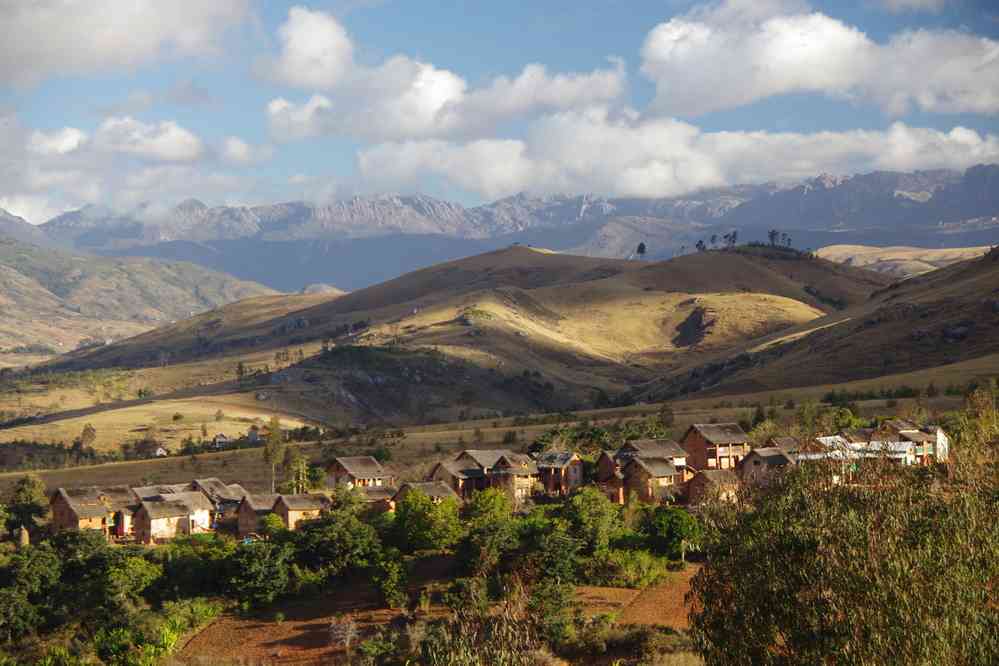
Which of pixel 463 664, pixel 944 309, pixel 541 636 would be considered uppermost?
pixel 944 309

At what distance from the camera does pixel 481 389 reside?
553 feet

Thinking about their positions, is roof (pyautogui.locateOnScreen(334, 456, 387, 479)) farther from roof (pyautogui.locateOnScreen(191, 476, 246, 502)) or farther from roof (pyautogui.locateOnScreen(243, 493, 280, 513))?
roof (pyautogui.locateOnScreen(243, 493, 280, 513))

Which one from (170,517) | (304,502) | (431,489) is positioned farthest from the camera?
(170,517)

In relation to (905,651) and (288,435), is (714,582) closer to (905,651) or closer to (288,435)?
(905,651)

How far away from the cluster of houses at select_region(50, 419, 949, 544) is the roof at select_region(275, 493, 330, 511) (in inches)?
2.3

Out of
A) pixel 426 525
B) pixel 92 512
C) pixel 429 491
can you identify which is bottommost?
pixel 426 525

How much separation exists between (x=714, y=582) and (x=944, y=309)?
139 m

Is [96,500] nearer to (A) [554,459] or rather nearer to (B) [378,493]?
(B) [378,493]

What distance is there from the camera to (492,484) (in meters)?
73.9

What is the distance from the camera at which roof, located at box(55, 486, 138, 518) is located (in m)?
70.8

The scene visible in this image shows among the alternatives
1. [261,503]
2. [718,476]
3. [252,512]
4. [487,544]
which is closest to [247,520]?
[252,512]

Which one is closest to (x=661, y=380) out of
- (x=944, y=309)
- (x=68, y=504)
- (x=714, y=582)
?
(x=944, y=309)

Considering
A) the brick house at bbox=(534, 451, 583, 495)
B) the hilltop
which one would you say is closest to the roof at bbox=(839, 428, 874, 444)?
the brick house at bbox=(534, 451, 583, 495)

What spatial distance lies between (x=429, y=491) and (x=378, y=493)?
559 cm
